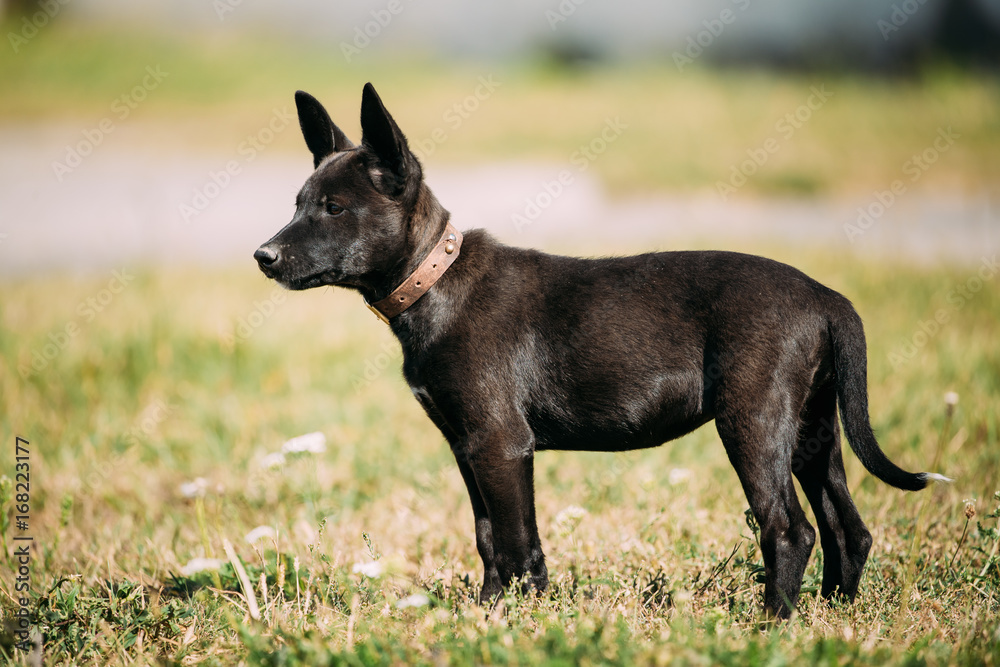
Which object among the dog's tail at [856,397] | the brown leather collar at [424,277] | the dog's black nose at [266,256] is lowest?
the dog's tail at [856,397]

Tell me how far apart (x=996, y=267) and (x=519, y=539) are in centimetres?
678

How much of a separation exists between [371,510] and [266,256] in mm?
1868

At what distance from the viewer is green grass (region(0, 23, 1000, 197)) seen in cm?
1288

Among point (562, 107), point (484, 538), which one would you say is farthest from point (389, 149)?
point (562, 107)

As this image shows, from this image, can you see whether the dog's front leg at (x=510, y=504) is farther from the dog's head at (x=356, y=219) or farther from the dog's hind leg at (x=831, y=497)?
the dog's hind leg at (x=831, y=497)

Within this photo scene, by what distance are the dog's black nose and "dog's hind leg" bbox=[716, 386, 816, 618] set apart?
161cm

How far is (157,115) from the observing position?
15750 millimetres

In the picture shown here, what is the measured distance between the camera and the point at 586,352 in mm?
2740

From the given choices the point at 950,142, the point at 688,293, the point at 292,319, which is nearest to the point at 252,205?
the point at 292,319

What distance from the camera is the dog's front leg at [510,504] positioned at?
274 centimetres

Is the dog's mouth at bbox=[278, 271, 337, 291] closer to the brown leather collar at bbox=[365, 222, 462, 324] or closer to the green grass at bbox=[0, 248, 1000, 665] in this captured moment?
the brown leather collar at bbox=[365, 222, 462, 324]

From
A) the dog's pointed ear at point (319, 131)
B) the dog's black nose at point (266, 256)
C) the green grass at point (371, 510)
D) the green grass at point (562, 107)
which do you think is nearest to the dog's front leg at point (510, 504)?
the green grass at point (371, 510)

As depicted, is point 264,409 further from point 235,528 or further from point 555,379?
point 555,379

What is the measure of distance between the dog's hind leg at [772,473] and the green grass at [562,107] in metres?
10.5
